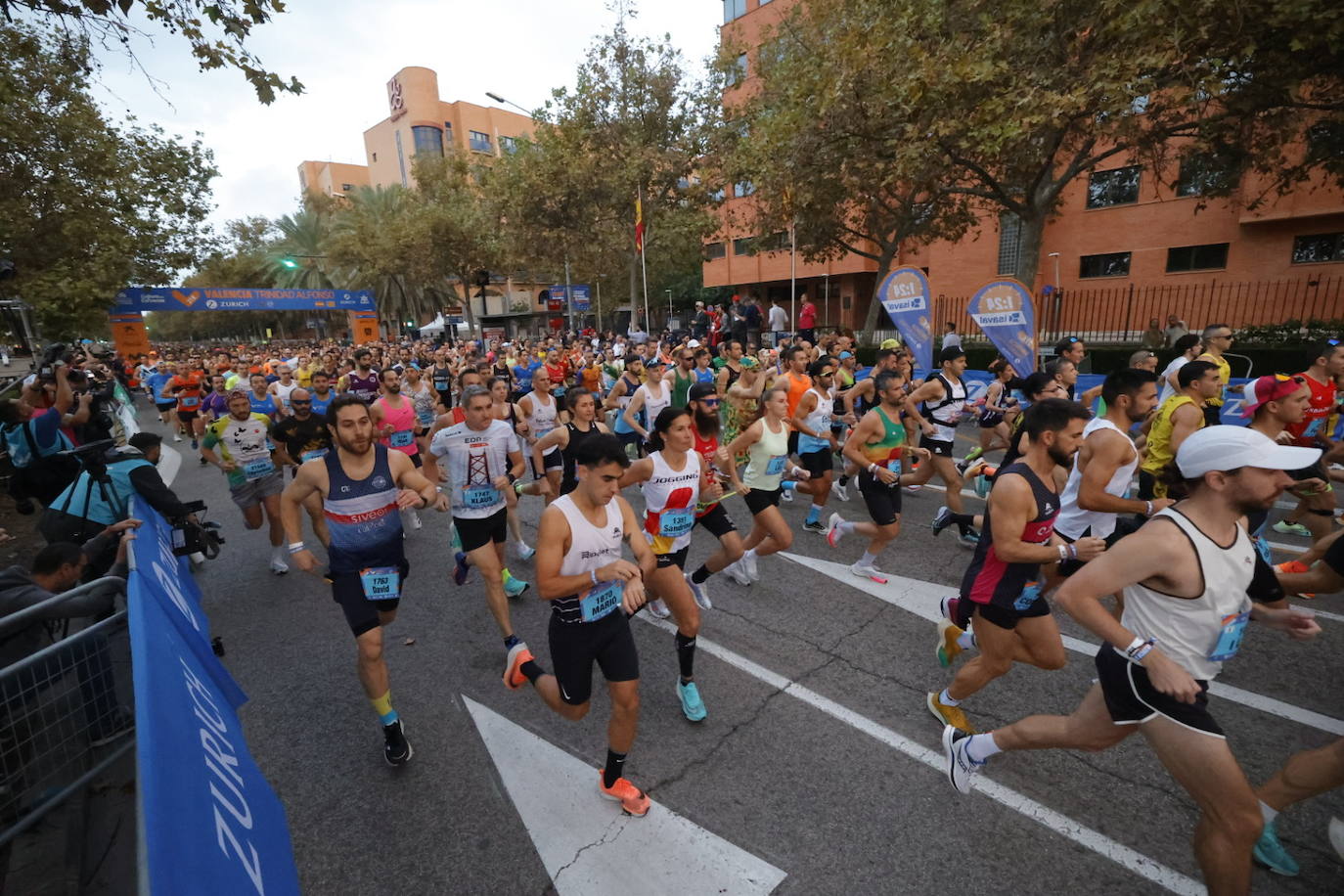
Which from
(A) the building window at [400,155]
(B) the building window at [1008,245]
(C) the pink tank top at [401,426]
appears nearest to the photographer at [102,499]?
(C) the pink tank top at [401,426]

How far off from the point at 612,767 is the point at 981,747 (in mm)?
1843

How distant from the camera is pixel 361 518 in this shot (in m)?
3.71

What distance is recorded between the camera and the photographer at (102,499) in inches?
178

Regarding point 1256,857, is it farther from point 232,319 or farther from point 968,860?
point 232,319

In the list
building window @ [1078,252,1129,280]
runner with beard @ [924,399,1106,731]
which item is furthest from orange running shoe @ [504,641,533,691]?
building window @ [1078,252,1129,280]

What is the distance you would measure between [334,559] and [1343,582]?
521cm

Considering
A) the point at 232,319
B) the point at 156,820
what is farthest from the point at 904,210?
the point at 232,319

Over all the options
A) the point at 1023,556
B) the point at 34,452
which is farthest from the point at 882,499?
the point at 34,452

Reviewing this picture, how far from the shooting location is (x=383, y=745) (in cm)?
366

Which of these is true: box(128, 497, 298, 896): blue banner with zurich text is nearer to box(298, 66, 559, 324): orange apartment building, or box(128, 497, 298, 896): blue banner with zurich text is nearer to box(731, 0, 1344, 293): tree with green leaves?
Result: box(731, 0, 1344, 293): tree with green leaves

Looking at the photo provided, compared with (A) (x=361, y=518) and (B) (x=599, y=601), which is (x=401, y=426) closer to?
(A) (x=361, y=518)

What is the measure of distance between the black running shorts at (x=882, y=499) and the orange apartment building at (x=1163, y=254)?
17348mm

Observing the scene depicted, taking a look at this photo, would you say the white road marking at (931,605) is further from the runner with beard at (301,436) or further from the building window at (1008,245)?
the building window at (1008,245)

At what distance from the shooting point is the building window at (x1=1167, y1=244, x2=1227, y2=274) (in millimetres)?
21938
